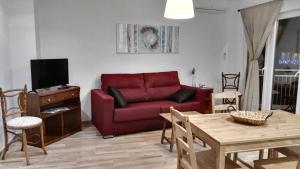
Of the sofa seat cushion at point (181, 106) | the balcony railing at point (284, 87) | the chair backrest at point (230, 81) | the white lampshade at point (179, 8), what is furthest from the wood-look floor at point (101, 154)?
the chair backrest at point (230, 81)

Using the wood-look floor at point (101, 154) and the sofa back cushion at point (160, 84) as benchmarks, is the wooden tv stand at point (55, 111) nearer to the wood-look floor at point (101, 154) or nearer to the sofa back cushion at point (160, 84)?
the wood-look floor at point (101, 154)

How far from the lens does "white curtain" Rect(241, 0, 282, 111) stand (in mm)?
4473

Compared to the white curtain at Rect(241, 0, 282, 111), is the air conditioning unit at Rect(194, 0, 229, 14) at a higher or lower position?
higher

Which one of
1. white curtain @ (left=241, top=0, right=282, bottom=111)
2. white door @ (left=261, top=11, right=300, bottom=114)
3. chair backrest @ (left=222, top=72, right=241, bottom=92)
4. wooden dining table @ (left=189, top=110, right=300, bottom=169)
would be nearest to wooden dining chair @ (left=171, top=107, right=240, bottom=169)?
wooden dining table @ (left=189, top=110, right=300, bottom=169)

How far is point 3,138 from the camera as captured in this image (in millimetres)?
3512

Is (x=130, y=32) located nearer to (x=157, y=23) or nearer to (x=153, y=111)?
(x=157, y=23)

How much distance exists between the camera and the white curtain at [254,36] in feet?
14.7

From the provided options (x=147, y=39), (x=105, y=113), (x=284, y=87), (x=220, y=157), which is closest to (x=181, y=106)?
(x=105, y=113)

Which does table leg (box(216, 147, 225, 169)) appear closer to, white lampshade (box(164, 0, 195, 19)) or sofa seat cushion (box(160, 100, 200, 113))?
white lampshade (box(164, 0, 195, 19))

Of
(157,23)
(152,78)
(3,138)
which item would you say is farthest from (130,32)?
(3,138)

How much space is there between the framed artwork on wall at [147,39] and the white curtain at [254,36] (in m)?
1.43

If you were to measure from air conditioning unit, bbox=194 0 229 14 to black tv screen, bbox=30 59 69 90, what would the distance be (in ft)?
9.73

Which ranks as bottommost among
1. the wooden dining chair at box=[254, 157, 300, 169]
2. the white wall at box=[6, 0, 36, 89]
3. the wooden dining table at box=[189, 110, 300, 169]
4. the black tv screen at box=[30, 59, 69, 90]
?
the wooden dining chair at box=[254, 157, 300, 169]

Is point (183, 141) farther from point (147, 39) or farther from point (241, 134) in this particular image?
point (147, 39)
